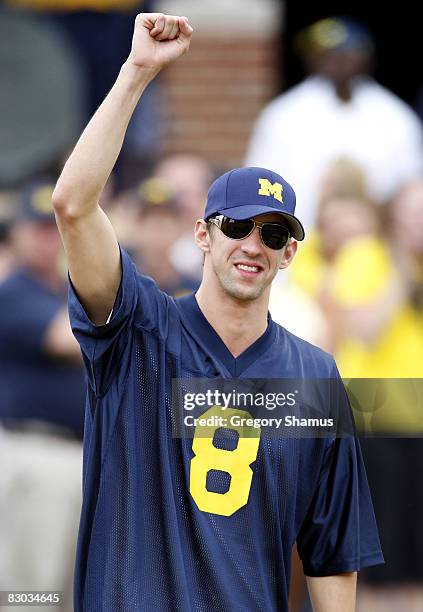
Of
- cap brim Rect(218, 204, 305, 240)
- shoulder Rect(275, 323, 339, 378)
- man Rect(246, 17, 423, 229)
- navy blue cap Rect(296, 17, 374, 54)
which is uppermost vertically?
navy blue cap Rect(296, 17, 374, 54)

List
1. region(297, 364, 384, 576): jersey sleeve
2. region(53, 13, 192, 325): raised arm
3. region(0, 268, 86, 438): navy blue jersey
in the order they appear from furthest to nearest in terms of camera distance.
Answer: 1. region(0, 268, 86, 438): navy blue jersey
2. region(297, 364, 384, 576): jersey sleeve
3. region(53, 13, 192, 325): raised arm

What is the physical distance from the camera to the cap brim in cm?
302

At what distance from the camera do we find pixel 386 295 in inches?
192

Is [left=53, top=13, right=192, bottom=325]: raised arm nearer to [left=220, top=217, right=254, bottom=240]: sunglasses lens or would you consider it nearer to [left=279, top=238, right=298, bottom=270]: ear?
[left=220, top=217, right=254, bottom=240]: sunglasses lens

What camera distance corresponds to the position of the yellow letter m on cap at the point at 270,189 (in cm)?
308

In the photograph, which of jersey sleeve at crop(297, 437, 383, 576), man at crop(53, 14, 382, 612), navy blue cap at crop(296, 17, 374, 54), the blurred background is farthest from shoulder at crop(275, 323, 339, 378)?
navy blue cap at crop(296, 17, 374, 54)

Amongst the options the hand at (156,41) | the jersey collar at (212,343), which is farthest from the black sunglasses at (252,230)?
the hand at (156,41)

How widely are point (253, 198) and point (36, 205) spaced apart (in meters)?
2.26

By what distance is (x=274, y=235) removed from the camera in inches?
121

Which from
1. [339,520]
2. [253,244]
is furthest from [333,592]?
[253,244]

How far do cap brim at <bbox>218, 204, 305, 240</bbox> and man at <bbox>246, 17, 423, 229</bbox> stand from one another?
6.84 ft

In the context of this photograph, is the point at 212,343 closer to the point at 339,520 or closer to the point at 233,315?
the point at 233,315

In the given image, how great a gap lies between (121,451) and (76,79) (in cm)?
440

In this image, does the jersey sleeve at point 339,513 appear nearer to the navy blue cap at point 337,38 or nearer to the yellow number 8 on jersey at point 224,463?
the yellow number 8 on jersey at point 224,463
